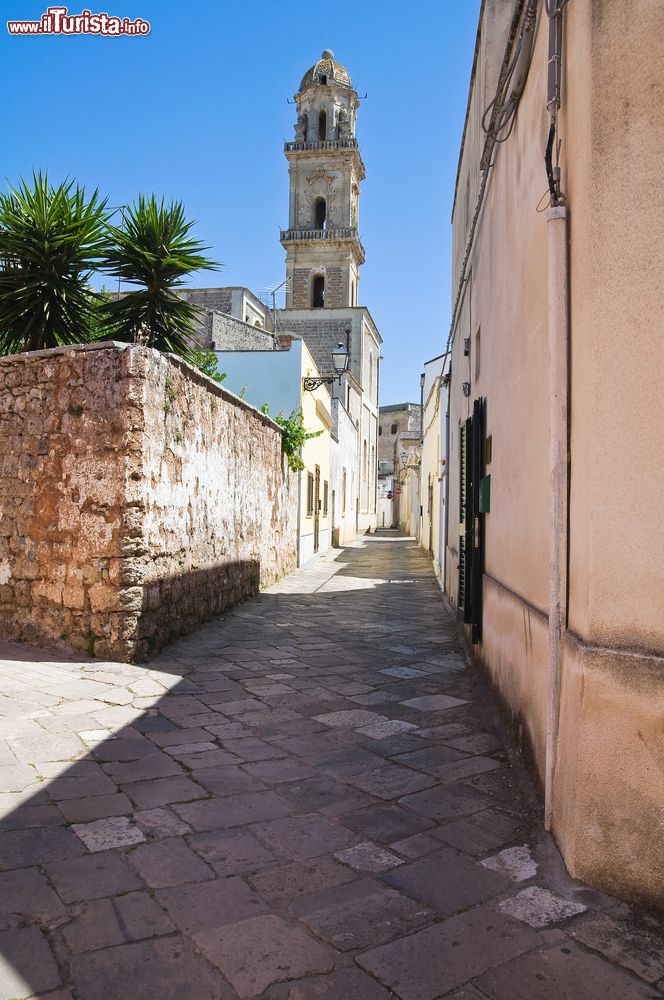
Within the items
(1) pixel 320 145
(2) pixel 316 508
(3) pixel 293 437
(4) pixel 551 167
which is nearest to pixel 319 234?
(1) pixel 320 145

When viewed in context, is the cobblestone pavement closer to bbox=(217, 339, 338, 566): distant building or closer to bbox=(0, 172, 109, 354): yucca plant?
bbox=(0, 172, 109, 354): yucca plant

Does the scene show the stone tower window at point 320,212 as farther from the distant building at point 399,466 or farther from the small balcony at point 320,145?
the distant building at point 399,466

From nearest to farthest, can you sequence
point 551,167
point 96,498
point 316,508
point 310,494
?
point 551,167 → point 96,498 → point 310,494 → point 316,508

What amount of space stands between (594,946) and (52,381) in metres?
5.43

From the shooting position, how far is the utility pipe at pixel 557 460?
109 inches

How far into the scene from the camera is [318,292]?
1486 inches

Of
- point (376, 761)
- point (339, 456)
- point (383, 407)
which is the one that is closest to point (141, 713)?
point (376, 761)

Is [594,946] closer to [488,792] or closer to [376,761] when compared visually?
[488,792]

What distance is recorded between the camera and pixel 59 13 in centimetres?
689

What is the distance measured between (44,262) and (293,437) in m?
6.76

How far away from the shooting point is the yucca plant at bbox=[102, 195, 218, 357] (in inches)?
284

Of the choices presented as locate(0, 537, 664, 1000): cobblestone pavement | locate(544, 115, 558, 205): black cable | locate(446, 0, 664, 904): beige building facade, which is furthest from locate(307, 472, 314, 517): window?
locate(544, 115, 558, 205): black cable

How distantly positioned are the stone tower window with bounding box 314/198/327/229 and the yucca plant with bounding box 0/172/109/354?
106ft

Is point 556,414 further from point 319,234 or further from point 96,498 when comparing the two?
point 319,234
